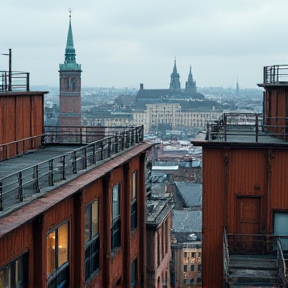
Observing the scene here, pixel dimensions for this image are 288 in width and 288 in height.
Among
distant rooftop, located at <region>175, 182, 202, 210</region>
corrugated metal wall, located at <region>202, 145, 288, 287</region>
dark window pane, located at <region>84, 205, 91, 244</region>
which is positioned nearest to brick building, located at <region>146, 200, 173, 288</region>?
corrugated metal wall, located at <region>202, 145, 288, 287</region>

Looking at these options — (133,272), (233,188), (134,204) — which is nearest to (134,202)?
(134,204)

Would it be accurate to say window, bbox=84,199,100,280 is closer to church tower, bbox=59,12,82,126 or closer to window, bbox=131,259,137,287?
window, bbox=131,259,137,287

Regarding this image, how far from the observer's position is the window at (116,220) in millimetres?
21172

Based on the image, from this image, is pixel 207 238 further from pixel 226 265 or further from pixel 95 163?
pixel 95 163

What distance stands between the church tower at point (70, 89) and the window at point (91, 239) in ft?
374

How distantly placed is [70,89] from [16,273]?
121 metres

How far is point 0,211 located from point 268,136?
15.2 m

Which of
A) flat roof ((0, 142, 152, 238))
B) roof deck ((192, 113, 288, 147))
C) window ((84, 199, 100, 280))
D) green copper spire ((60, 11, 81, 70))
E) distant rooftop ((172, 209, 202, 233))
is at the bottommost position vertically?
distant rooftop ((172, 209, 202, 233))

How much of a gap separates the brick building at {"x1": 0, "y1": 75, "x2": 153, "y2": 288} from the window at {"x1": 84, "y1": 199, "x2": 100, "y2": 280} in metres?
0.03

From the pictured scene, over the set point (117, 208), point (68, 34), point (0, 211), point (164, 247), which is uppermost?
point (68, 34)

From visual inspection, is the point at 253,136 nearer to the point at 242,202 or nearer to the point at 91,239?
the point at 242,202

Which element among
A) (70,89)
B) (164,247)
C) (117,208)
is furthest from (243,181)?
(70,89)

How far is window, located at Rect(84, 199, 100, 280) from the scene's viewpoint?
719 inches

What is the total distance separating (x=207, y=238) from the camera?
2261cm
